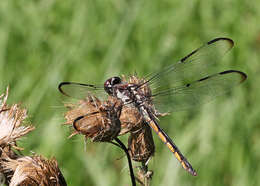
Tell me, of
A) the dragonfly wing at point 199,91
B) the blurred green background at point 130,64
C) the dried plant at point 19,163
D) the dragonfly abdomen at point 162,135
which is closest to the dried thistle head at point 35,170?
the dried plant at point 19,163

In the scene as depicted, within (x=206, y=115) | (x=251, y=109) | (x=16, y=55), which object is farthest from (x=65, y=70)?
(x=251, y=109)

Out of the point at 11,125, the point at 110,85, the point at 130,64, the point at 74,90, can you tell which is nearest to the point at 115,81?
the point at 110,85

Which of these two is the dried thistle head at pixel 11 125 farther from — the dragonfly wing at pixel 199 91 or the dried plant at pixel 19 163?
→ the dragonfly wing at pixel 199 91

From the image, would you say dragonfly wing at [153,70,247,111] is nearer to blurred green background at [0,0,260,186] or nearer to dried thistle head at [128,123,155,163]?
dried thistle head at [128,123,155,163]

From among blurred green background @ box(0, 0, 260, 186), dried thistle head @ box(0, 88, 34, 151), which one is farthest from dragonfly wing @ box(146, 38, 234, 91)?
dried thistle head @ box(0, 88, 34, 151)

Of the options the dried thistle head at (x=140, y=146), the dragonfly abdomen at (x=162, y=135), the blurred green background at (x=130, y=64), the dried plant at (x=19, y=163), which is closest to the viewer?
the dried plant at (x=19, y=163)
